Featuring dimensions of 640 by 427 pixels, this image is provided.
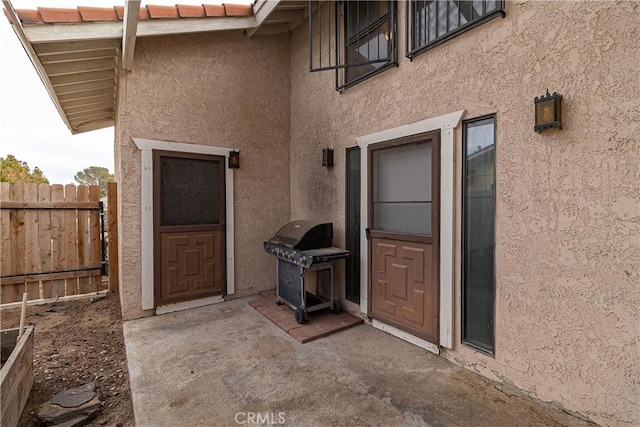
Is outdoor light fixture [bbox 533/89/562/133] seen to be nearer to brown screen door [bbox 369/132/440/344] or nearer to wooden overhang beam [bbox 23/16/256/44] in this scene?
brown screen door [bbox 369/132/440/344]

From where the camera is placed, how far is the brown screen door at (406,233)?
10.8 feet

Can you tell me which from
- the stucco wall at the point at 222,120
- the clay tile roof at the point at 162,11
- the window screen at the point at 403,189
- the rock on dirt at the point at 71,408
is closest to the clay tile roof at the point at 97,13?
the clay tile roof at the point at 162,11

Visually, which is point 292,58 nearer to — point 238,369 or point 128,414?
point 238,369

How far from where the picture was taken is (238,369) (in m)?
3.00

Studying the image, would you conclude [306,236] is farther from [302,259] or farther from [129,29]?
[129,29]

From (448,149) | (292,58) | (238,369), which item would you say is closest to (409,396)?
(238,369)

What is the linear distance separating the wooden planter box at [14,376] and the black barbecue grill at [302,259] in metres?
2.71

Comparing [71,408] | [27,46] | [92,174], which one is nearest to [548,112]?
[71,408]

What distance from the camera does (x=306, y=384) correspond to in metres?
2.75

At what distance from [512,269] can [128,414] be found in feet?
11.7

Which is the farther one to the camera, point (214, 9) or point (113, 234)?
point (113, 234)

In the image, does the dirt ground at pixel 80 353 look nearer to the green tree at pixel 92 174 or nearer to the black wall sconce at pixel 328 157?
the black wall sconce at pixel 328 157
